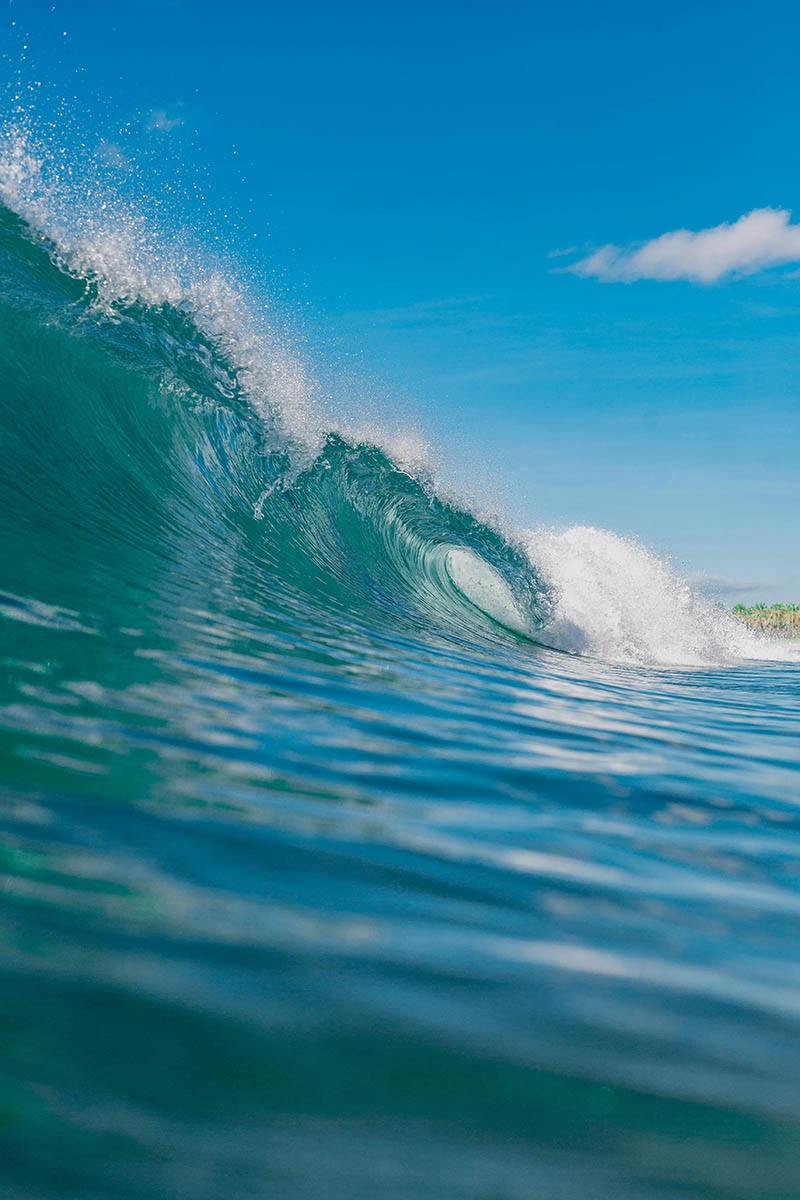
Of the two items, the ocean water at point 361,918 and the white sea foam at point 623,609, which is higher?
the white sea foam at point 623,609

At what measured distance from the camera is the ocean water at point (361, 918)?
109 cm

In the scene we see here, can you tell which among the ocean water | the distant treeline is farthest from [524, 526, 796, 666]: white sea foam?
the distant treeline

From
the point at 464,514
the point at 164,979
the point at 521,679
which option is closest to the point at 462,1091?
the point at 164,979

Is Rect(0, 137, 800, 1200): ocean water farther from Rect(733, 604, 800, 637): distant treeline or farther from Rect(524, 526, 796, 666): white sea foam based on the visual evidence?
Rect(733, 604, 800, 637): distant treeline

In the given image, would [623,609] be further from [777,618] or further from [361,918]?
[777,618]

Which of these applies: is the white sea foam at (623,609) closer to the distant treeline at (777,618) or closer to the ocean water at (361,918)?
the ocean water at (361,918)

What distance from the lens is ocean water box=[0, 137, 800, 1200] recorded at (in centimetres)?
109

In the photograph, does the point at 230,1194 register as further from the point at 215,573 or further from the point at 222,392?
the point at 222,392

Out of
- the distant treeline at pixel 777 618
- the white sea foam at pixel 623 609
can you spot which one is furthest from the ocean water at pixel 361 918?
the distant treeline at pixel 777 618

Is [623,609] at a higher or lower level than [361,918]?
higher

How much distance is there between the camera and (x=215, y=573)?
21.0 feet

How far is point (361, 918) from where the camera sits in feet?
5.54

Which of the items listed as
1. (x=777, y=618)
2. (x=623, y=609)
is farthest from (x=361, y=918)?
(x=777, y=618)

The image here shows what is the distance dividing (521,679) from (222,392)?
6.50m
